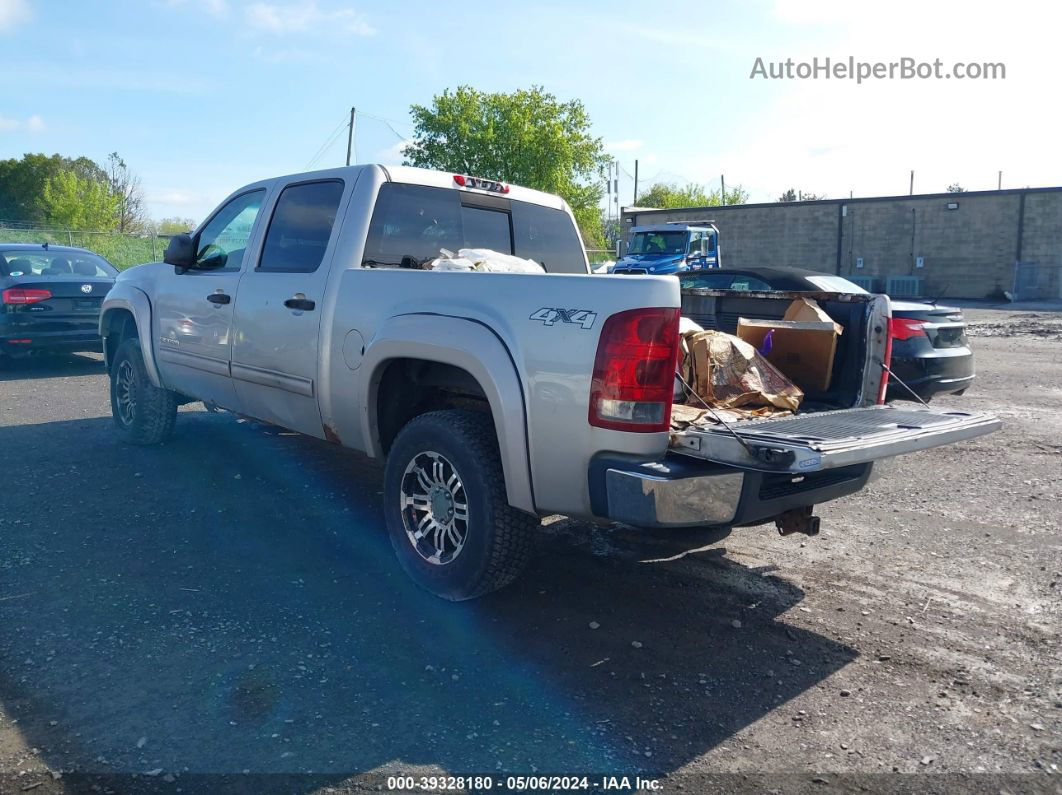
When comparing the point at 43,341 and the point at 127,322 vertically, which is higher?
the point at 127,322

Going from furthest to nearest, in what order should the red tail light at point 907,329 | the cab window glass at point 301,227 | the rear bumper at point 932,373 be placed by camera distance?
the red tail light at point 907,329
the rear bumper at point 932,373
the cab window glass at point 301,227

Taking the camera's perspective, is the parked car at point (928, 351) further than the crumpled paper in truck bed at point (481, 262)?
Yes

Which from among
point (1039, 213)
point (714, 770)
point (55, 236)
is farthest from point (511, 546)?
point (1039, 213)

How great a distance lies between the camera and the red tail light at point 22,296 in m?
10.6

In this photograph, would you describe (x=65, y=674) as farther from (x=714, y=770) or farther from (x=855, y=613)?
(x=855, y=613)

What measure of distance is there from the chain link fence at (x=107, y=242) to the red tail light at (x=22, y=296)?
1793cm

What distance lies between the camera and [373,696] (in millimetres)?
3352

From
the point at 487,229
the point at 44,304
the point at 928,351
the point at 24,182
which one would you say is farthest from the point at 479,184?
the point at 24,182

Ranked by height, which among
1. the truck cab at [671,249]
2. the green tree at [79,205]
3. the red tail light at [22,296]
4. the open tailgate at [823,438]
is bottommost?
the open tailgate at [823,438]

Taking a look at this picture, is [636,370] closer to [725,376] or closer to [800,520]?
[725,376]

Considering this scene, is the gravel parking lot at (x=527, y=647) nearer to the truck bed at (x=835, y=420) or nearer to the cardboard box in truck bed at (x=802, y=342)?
the truck bed at (x=835, y=420)

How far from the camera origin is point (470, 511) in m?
3.99

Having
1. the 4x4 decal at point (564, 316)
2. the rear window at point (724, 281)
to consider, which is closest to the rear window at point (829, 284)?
the rear window at point (724, 281)

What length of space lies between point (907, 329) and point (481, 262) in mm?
5151
